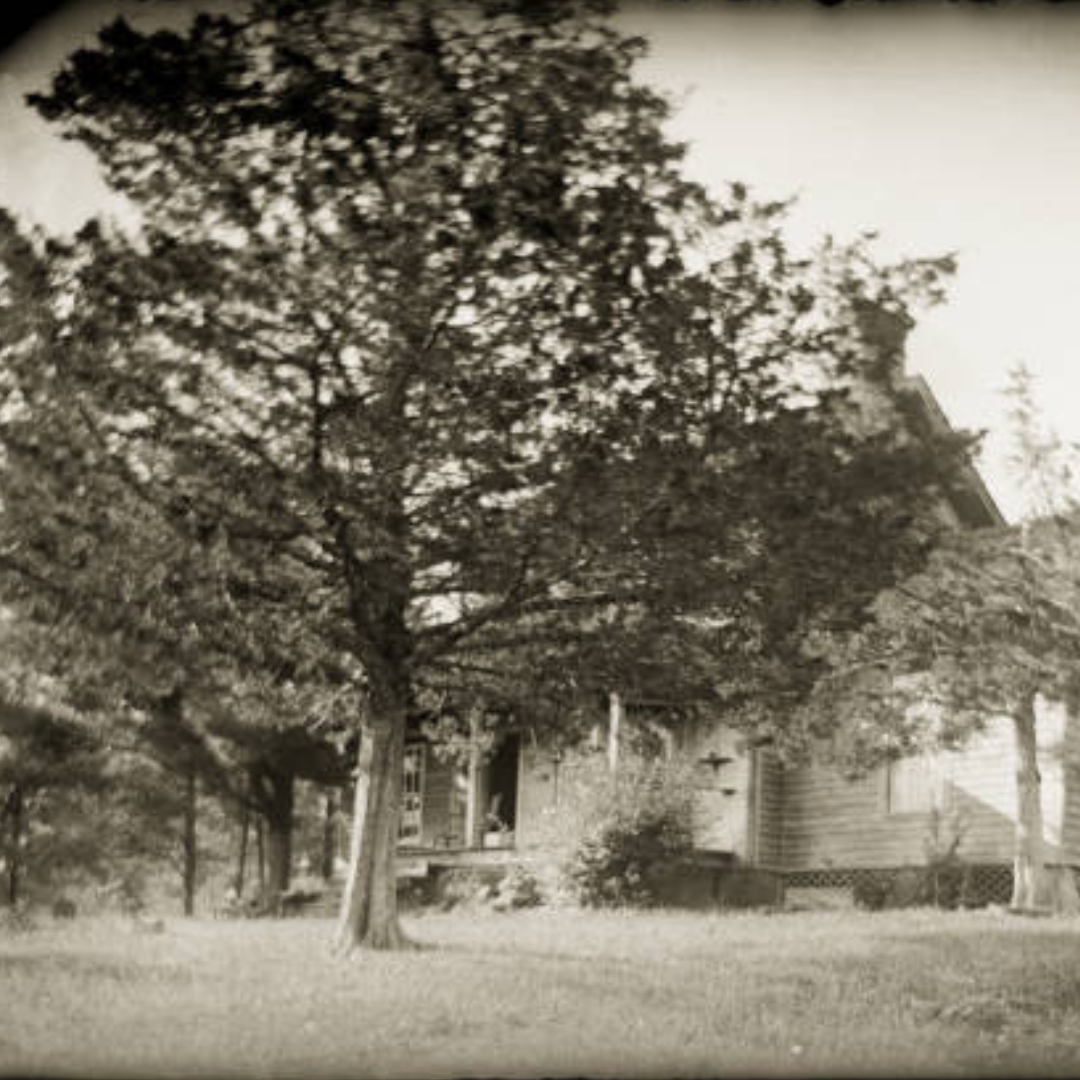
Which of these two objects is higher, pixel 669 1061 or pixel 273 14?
pixel 273 14

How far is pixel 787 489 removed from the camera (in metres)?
12.2

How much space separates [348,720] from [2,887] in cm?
2066

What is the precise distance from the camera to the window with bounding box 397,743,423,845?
32.6 meters

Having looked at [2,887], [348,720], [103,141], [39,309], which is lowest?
[2,887]

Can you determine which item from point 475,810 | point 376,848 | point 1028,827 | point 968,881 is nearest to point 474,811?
point 475,810

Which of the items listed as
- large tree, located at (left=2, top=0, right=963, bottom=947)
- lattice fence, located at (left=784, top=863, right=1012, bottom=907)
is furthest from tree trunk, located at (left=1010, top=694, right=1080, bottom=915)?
large tree, located at (left=2, top=0, right=963, bottom=947)

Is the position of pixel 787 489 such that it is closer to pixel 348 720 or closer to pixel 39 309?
pixel 39 309

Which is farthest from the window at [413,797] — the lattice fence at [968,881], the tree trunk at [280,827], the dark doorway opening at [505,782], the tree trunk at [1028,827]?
the tree trunk at [1028,827]

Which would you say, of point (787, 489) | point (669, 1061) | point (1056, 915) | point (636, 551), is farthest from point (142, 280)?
point (1056, 915)

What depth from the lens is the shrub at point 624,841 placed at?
70.2ft

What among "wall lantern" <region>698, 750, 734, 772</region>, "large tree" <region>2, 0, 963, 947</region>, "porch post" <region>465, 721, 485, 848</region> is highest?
"large tree" <region>2, 0, 963, 947</region>

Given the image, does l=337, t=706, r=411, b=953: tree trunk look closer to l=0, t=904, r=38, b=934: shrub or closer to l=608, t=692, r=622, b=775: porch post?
l=0, t=904, r=38, b=934: shrub

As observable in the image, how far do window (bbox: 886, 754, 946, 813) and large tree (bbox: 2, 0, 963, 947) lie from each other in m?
11.2

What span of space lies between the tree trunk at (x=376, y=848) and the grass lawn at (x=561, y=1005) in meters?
0.44
